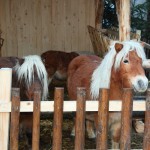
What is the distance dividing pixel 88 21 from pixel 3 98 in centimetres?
615

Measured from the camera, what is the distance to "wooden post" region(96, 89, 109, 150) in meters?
2.92

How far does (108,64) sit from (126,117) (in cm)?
100

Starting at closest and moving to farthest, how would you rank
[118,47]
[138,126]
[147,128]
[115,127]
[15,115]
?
[15,115] < [147,128] < [118,47] < [115,127] < [138,126]

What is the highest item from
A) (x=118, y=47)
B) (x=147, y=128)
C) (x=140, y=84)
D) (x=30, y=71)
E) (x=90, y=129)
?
(x=118, y=47)

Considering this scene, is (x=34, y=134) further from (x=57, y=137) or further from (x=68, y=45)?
(x=68, y=45)

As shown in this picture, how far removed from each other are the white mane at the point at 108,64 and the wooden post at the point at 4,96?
4.22 ft

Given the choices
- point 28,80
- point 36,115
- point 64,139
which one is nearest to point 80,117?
point 36,115

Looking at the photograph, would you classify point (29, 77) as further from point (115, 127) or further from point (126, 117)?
point (126, 117)

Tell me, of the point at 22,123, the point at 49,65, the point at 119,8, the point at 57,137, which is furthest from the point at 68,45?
the point at 57,137

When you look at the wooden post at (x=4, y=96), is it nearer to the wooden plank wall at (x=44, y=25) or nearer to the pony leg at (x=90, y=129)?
the pony leg at (x=90, y=129)

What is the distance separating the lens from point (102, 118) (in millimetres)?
2967

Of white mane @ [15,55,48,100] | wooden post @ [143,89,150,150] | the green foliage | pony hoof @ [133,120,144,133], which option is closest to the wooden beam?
wooden post @ [143,89,150,150]

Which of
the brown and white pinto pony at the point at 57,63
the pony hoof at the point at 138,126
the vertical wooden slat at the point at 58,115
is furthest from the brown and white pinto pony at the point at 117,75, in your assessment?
the brown and white pinto pony at the point at 57,63

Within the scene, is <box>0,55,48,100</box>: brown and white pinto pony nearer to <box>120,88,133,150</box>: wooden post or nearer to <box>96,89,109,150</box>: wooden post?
<box>96,89,109,150</box>: wooden post
